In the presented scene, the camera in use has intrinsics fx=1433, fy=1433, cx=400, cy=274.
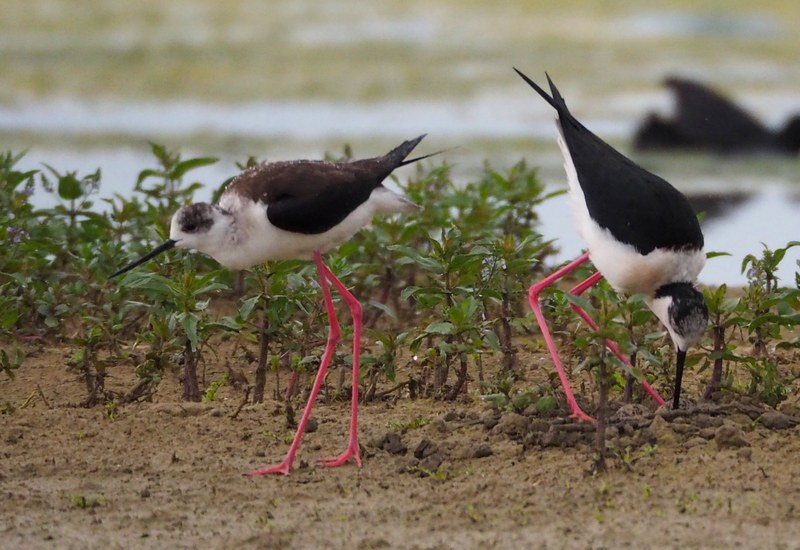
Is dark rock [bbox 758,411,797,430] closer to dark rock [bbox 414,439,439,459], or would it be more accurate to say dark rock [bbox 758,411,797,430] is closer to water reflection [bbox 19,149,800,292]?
dark rock [bbox 414,439,439,459]

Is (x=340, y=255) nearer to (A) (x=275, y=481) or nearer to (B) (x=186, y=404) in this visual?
(B) (x=186, y=404)

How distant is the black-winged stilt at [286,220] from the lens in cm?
436

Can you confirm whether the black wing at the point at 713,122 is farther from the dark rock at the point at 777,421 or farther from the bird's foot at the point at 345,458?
the bird's foot at the point at 345,458

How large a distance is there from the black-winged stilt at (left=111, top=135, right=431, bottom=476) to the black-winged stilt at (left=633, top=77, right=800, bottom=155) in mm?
6150

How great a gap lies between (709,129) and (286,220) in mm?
6764

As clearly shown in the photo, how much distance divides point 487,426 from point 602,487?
56 centimetres

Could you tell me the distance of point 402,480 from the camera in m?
4.12

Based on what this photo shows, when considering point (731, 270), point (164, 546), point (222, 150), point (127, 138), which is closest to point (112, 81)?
point (127, 138)

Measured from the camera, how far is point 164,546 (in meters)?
3.67

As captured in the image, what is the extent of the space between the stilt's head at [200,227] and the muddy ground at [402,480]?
1.96ft

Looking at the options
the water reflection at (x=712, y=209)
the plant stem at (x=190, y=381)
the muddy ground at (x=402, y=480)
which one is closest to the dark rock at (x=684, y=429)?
the muddy ground at (x=402, y=480)

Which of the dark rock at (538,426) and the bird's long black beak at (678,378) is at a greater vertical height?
the bird's long black beak at (678,378)

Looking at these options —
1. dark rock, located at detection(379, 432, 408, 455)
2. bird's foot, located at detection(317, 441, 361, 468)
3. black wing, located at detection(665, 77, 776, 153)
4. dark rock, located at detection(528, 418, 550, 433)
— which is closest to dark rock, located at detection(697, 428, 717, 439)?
dark rock, located at detection(528, 418, 550, 433)

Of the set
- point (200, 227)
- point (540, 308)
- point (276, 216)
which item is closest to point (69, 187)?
point (200, 227)
